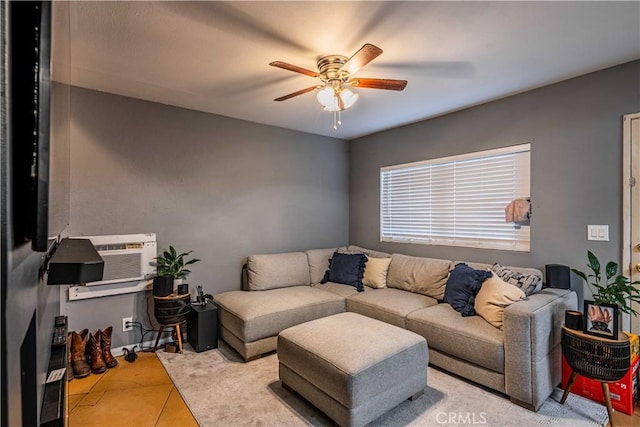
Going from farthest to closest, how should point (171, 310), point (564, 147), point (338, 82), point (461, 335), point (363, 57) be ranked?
point (171, 310) < point (564, 147) < point (461, 335) < point (338, 82) < point (363, 57)

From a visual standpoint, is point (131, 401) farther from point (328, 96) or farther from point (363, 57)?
point (363, 57)

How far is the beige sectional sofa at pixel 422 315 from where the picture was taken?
217cm

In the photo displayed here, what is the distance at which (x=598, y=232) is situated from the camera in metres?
2.55

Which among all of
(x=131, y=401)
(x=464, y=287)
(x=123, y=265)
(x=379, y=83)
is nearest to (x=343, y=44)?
(x=379, y=83)

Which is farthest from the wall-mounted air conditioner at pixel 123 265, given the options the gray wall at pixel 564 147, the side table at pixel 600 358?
the side table at pixel 600 358

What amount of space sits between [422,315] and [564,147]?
6.34ft

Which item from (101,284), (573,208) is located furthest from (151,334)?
(573,208)

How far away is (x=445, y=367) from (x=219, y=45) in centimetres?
302

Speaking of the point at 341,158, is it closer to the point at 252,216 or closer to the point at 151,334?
the point at 252,216

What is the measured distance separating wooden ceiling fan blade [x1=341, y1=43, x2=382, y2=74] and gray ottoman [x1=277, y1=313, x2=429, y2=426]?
1817 mm

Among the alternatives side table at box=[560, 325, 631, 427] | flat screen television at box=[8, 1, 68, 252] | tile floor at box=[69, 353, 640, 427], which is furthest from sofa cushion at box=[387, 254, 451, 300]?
flat screen television at box=[8, 1, 68, 252]

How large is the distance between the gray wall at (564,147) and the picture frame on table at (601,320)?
645 mm

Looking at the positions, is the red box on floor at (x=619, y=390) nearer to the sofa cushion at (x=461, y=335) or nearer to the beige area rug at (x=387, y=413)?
the beige area rug at (x=387, y=413)

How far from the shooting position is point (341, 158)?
4.83 meters
